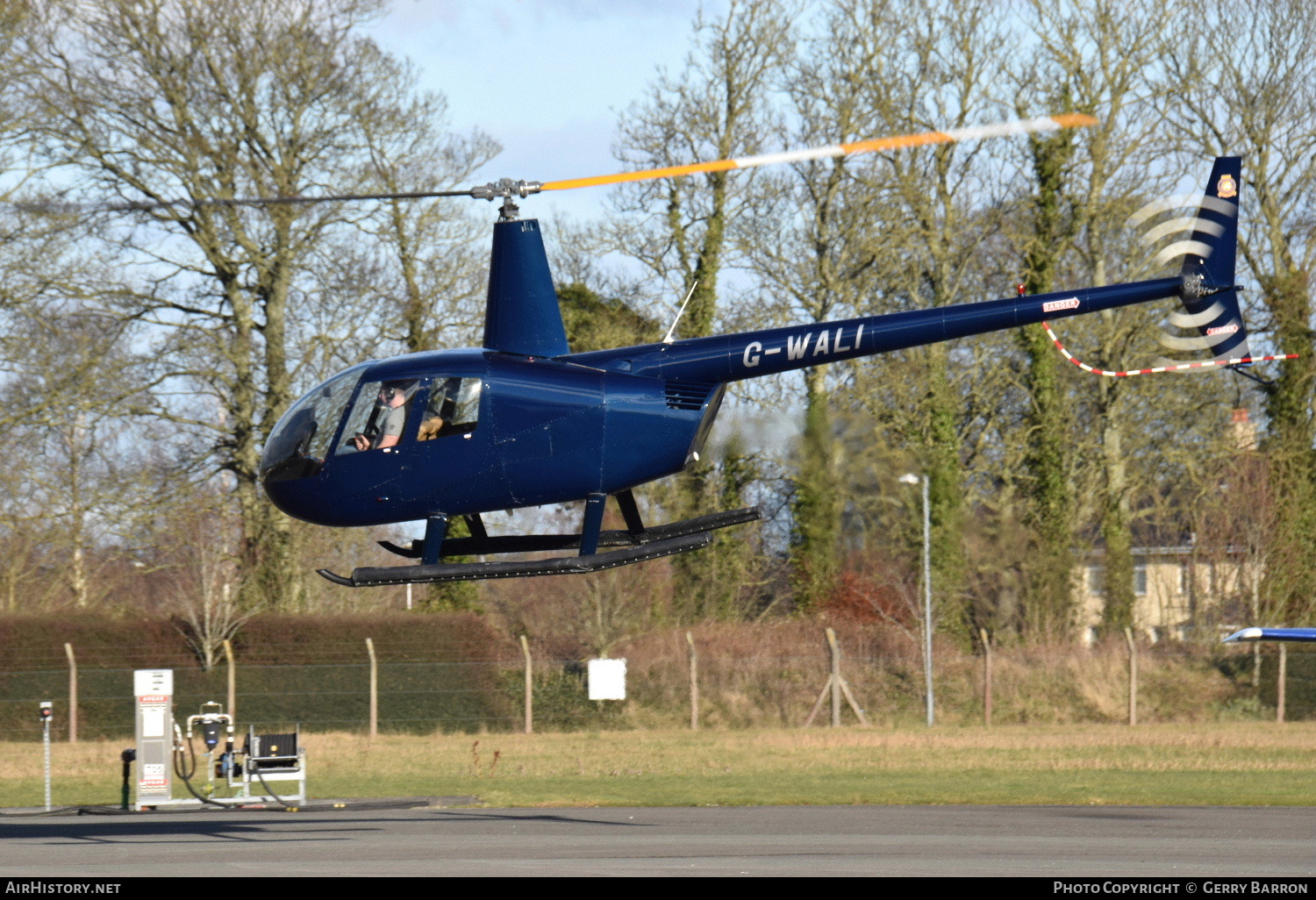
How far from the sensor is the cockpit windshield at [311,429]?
13289mm

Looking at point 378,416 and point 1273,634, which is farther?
point 1273,634

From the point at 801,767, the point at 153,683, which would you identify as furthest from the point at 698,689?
the point at 153,683

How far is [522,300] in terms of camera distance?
13.7 m

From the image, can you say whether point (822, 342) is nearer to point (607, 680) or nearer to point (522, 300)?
point (522, 300)

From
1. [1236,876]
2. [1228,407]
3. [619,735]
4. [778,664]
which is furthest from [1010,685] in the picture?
[1236,876]

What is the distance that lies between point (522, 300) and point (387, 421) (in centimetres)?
168

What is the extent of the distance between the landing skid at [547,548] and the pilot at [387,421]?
1.11 m

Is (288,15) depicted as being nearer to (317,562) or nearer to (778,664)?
(317,562)

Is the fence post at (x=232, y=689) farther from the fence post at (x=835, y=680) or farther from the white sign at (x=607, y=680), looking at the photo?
the fence post at (x=835, y=680)

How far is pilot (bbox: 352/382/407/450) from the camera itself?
43.1 feet

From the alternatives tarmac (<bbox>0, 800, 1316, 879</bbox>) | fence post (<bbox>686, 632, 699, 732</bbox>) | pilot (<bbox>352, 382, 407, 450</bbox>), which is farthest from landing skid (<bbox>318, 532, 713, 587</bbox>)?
fence post (<bbox>686, 632, 699, 732</bbox>)

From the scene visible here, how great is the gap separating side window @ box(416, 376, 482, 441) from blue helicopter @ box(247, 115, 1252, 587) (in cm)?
1

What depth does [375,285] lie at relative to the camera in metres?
33.5

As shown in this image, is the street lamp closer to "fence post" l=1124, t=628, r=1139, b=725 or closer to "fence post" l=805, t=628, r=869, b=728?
"fence post" l=805, t=628, r=869, b=728
